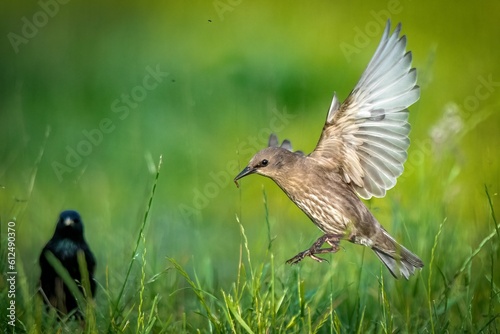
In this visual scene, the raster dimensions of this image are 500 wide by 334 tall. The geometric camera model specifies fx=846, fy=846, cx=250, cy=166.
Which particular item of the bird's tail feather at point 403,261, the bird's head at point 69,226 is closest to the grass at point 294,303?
the bird's tail feather at point 403,261

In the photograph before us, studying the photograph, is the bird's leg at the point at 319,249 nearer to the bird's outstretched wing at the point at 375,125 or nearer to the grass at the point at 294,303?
the grass at the point at 294,303

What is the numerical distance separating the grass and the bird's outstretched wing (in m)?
0.30

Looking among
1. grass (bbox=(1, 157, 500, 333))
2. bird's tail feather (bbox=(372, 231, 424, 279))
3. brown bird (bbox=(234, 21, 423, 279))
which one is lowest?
grass (bbox=(1, 157, 500, 333))

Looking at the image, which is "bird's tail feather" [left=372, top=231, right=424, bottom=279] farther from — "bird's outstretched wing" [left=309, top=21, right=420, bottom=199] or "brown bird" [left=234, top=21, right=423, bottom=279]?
"bird's outstretched wing" [left=309, top=21, right=420, bottom=199]

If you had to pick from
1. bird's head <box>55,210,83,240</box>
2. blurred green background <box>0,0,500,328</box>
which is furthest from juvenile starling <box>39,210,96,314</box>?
blurred green background <box>0,0,500,328</box>

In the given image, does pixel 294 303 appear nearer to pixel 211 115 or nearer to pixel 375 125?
pixel 375 125

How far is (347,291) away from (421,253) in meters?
0.41

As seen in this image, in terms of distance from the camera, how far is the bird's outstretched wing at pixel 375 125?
249cm

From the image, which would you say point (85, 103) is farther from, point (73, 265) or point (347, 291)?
point (347, 291)

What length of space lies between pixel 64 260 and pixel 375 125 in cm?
124

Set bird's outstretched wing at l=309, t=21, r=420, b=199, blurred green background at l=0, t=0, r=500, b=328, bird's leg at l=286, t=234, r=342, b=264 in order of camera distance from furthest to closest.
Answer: blurred green background at l=0, t=0, r=500, b=328 < bird's outstretched wing at l=309, t=21, r=420, b=199 < bird's leg at l=286, t=234, r=342, b=264

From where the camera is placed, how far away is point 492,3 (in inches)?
176

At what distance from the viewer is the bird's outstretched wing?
249 cm

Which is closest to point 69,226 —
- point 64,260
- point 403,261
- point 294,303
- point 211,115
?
point 64,260
